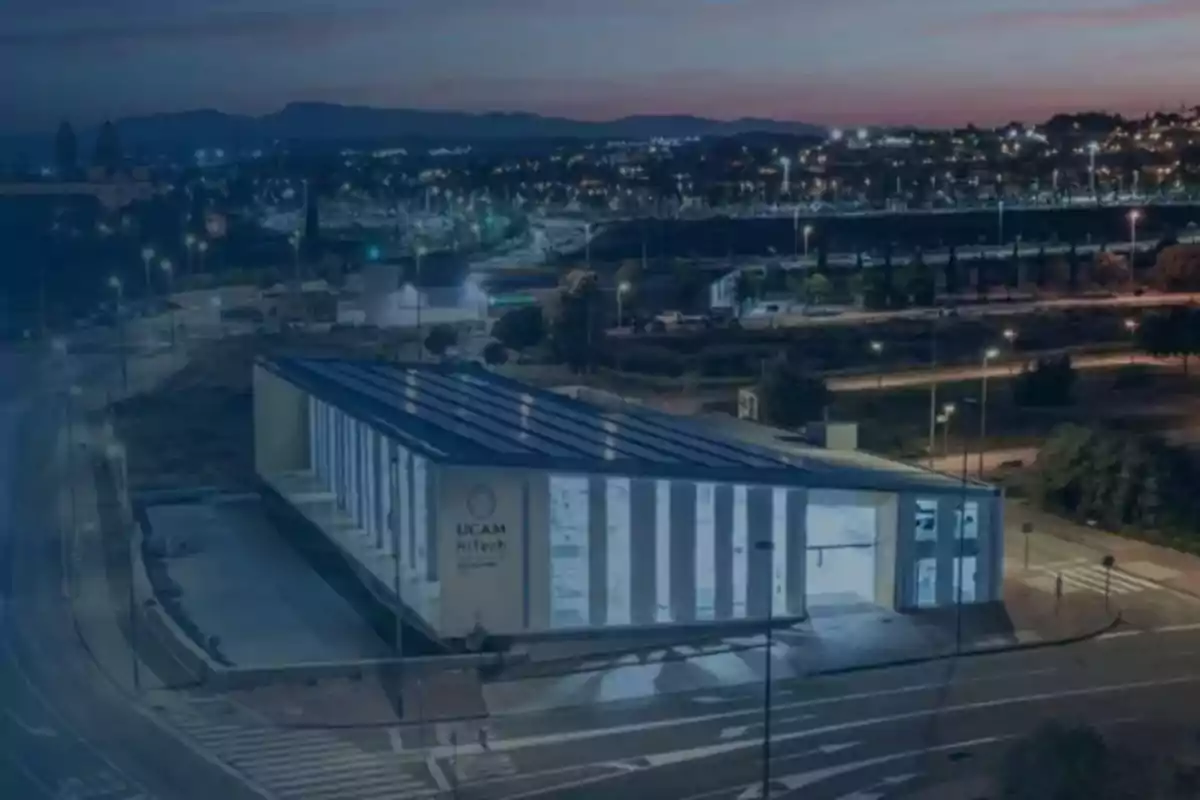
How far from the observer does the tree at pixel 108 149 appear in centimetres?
4060

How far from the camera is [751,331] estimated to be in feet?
67.6

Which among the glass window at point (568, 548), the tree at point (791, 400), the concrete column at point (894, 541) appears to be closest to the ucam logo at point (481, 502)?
the glass window at point (568, 548)

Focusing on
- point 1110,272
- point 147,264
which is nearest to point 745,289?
point 1110,272

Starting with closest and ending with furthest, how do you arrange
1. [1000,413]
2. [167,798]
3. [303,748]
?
[167,798]
[303,748]
[1000,413]

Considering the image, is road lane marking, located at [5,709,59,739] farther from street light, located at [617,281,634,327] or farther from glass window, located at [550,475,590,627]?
street light, located at [617,281,634,327]

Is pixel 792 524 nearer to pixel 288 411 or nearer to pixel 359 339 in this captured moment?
pixel 288 411

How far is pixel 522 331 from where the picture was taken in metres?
19.6

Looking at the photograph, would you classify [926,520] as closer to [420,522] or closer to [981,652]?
[981,652]

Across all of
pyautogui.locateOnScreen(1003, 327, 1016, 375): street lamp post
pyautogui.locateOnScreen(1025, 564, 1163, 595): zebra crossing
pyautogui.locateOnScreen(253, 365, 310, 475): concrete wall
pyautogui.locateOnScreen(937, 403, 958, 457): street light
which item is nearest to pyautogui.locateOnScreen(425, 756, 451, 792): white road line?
pyautogui.locateOnScreen(1025, 564, 1163, 595): zebra crossing

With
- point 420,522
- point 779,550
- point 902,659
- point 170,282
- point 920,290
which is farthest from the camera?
point 170,282

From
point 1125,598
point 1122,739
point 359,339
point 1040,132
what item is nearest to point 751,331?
point 359,339

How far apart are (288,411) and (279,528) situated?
1.49m

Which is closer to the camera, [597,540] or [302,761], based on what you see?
[302,761]

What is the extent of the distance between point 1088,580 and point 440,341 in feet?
34.8
